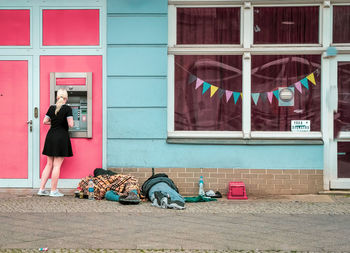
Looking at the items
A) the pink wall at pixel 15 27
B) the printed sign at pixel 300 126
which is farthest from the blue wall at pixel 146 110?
the pink wall at pixel 15 27

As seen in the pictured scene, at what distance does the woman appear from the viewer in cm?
797

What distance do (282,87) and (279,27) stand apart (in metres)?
1.07

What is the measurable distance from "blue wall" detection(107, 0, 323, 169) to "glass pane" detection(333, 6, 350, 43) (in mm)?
2034

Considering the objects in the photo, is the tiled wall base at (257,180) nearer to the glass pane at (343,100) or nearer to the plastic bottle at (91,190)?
the glass pane at (343,100)

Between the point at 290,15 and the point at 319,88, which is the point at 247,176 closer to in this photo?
the point at 319,88

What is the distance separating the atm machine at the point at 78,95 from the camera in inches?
332

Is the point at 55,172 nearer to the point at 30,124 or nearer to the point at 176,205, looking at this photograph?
the point at 30,124

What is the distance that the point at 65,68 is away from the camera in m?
8.52

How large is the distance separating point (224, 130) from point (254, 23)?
1988 millimetres

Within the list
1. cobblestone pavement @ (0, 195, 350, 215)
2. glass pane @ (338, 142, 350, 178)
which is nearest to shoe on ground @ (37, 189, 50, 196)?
cobblestone pavement @ (0, 195, 350, 215)

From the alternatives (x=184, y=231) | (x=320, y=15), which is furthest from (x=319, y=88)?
(x=184, y=231)

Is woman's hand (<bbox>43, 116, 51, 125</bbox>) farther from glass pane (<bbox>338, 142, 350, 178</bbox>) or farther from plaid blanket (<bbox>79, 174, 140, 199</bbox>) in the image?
glass pane (<bbox>338, 142, 350, 178</bbox>)

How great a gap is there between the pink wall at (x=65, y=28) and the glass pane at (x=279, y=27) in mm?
3009

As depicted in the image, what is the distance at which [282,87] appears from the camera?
848 centimetres
